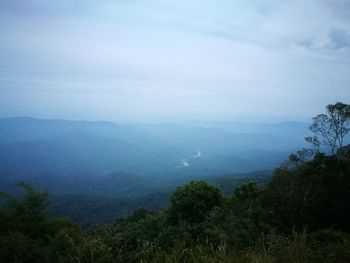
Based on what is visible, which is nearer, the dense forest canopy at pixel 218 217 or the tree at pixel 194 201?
the dense forest canopy at pixel 218 217

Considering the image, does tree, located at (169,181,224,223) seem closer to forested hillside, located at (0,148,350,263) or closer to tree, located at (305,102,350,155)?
forested hillside, located at (0,148,350,263)

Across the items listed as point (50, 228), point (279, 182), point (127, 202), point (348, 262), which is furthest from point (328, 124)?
point (127, 202)

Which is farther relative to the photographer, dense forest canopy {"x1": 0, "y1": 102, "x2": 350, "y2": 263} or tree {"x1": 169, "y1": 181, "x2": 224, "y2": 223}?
tree {"x1": 169, "y1": 181, "x2": 224, "y2": 223}

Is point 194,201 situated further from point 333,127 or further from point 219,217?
point 333,127

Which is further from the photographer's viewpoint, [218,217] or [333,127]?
[333,127]

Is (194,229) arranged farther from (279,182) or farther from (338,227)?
(338,227)

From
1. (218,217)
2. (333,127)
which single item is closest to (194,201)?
(218,217)

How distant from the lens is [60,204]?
112 meters

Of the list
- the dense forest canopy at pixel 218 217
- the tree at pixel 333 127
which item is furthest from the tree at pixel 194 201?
the tree at pixel 333 127

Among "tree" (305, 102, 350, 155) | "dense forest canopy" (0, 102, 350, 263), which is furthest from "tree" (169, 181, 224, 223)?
"tree" (305, 102, 350, 155)

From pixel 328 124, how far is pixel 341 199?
46.1 feet

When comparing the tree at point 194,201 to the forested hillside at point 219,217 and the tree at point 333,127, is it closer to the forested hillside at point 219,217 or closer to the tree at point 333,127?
the forested hillside at point 219,217

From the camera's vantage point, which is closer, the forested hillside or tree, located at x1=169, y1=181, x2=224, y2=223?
the forested hillside

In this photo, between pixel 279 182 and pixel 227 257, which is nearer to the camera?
pixel 227 257
